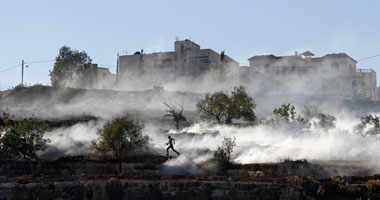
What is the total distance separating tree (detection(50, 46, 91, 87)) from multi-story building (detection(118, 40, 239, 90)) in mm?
9537

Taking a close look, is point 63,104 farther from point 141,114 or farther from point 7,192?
point 7,192

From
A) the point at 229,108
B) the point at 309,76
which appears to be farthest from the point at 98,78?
the point at 229,108

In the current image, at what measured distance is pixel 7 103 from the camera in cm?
6788

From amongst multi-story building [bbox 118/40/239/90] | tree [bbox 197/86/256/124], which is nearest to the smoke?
tree [bbox 197/86/256/124]

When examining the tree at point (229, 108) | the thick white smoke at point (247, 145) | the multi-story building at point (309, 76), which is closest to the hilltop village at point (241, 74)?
the multi-story building at point (309, 76)

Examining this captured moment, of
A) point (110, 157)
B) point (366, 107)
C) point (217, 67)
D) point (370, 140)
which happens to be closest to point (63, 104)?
point (217, 67)

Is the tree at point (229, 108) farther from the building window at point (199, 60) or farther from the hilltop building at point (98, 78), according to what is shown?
the hilltop building at point (98, 78)

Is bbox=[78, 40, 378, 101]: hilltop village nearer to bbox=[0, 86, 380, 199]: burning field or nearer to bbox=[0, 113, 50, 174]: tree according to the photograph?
bbox=[0, 86, 380, 199]: burning field

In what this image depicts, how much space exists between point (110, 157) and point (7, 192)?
54.4 ft

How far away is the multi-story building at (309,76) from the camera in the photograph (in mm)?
85625

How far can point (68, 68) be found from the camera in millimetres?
76375

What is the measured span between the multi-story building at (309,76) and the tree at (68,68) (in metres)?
29.3

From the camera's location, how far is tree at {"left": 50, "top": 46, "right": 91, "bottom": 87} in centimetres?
7574

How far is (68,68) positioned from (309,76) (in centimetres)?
4379
